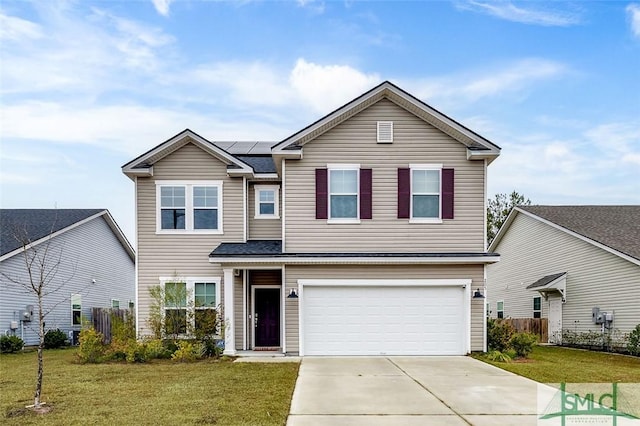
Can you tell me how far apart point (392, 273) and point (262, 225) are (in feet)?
14.9

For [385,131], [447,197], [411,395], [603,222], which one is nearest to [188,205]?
[385,131]

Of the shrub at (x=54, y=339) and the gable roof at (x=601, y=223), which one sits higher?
the gable roof at (x=601, y=223)

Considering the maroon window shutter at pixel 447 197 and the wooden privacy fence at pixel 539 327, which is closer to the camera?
the maroon window shutter at pixel 447 197

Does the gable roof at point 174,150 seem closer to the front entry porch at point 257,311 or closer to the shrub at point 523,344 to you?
the front entry porch at point 257,311

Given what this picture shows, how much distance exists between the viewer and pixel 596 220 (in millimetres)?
21719

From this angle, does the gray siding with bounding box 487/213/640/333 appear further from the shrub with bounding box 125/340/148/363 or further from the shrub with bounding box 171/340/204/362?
the shrub with bounding box 125/340/148/363

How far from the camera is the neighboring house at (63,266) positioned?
2000cm

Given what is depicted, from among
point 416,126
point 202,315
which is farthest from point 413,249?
point 202,315

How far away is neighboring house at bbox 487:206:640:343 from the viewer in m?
18.2

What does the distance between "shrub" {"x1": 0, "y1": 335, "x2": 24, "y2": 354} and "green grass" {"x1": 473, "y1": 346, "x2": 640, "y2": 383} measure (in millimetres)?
14959

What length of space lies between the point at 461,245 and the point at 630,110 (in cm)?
1207

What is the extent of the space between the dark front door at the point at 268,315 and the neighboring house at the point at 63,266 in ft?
24.1

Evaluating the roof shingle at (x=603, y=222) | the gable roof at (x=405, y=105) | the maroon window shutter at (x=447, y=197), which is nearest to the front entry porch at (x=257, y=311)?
the gable roof at (x=405, y=105)

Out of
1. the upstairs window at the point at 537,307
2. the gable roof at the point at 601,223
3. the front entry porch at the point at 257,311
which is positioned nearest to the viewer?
the front entry porch at the point at 257,311
